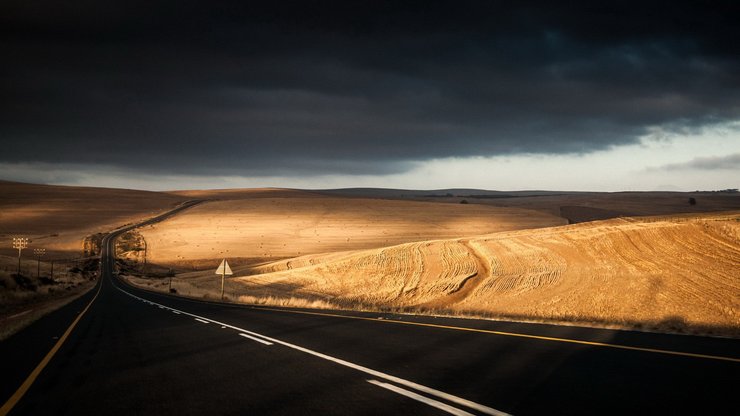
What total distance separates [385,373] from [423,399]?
169 centimetres

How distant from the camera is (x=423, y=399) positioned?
633cm

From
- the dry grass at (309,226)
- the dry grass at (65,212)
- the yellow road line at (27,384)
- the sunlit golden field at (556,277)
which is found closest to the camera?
the yellow road line at (27,384)

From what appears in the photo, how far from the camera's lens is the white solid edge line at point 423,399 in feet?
18.9

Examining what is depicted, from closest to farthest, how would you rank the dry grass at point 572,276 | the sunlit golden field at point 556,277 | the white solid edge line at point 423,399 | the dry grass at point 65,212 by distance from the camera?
the white solid edge line at point 423,399
the dry grass at point 572,276
the sunlit golden field at point 556,277
the dry grass at point 65,212

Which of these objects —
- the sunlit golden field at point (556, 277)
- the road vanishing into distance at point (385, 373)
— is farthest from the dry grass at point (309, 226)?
the road vanishing into distance at point (385, 373)

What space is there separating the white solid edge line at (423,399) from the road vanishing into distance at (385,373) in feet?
0.07

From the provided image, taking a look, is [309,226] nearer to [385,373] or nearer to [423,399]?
[385,373]

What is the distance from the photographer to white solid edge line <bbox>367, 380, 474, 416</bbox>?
5.77 metres

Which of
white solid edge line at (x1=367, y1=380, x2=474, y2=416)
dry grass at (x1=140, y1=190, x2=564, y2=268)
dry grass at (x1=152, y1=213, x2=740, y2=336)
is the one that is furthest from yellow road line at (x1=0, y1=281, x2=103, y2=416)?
dry grass at (x1=140, y1=190, x2=564, y2=268)

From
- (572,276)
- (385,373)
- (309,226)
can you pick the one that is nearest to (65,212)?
(309,226)

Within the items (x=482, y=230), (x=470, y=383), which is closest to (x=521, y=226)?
(x=482, y=230)

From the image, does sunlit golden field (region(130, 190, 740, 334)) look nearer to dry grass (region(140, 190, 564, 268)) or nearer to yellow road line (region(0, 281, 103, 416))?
yellow road line (region(0, 281, 103, 416))

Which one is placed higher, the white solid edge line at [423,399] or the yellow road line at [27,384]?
the white solid edge line at [423,399]

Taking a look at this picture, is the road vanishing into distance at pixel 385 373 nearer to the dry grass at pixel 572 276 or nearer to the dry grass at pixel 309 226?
the dry grass at pixel 572 276
